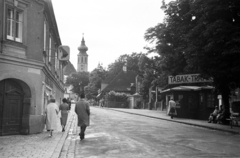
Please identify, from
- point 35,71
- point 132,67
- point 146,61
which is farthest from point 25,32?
point 132,67

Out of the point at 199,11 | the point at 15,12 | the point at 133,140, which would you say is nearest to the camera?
the point at 133,140

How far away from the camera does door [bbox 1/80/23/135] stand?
12.0 meters

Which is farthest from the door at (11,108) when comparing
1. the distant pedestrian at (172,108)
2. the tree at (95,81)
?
the tree at (95,81)

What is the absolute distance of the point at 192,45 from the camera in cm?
1717

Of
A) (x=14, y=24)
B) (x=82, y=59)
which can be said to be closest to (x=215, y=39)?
(x=14, y=24)

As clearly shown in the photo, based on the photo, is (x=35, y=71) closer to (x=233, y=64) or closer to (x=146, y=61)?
(x=233, y=64)

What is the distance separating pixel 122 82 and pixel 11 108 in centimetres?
6451

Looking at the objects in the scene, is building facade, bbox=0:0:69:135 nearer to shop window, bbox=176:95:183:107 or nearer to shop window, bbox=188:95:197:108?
shop window, bbox=188:95:197:108

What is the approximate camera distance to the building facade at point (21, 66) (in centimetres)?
1195

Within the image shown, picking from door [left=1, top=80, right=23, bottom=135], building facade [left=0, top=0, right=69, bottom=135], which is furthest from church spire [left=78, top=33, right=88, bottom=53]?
door [left=1, top=80, right=23, bottom=135]

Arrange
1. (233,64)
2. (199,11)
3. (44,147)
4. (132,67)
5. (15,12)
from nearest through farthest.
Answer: (44,147)
(15,12)
(233,64)
(199,11)
(132,67)

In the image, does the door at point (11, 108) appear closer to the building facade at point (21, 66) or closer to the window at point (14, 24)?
the building facade at point (21, 66)

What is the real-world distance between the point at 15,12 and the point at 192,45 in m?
9.64

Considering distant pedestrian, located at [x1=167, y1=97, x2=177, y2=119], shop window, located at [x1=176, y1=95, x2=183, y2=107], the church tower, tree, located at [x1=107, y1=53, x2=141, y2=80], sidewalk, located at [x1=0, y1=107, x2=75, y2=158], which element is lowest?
sidewalk, located at [x1=0, y1=107, x2=75, y2=158]
